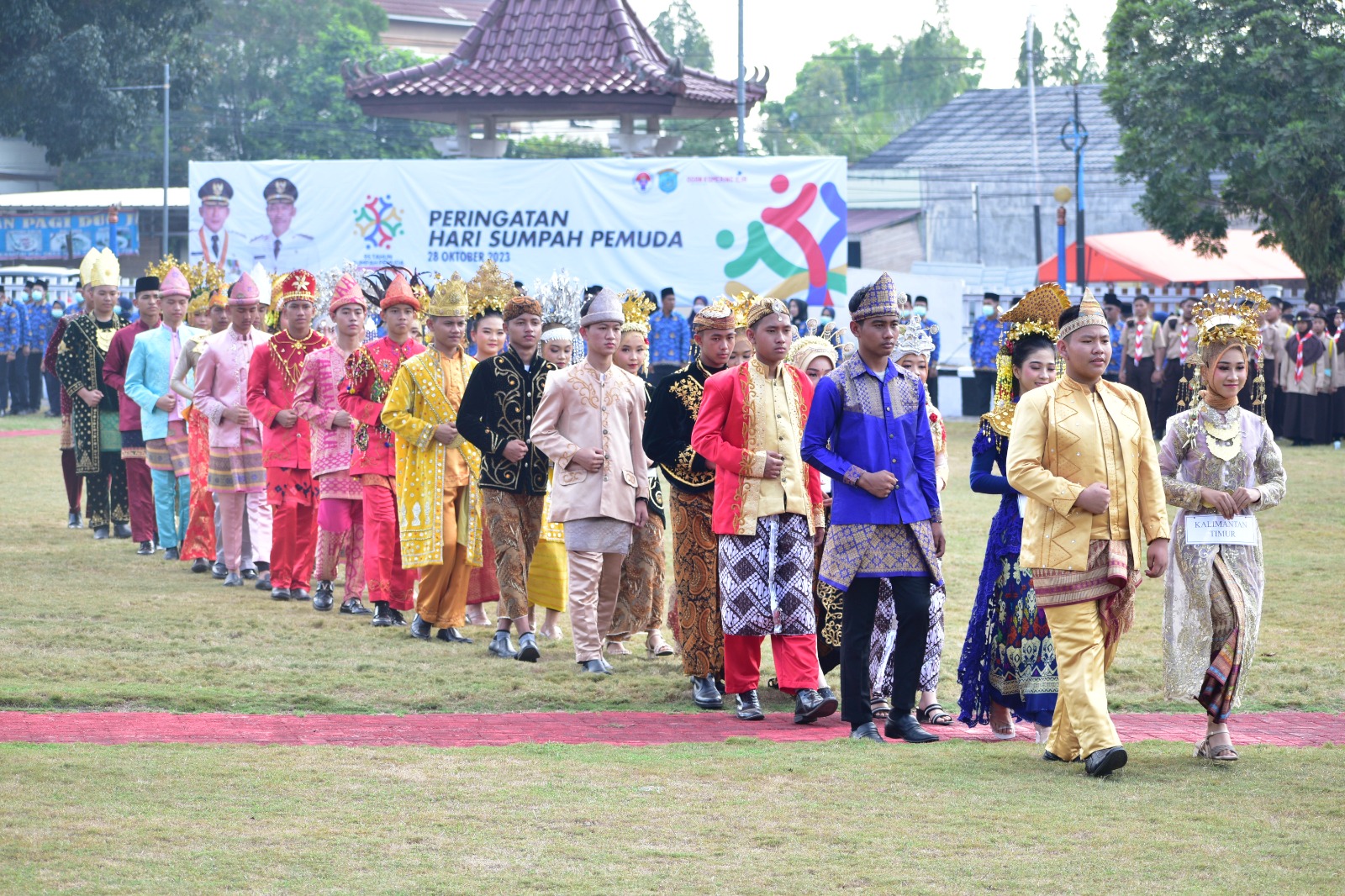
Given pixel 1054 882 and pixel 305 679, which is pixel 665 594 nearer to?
pixel 305 679

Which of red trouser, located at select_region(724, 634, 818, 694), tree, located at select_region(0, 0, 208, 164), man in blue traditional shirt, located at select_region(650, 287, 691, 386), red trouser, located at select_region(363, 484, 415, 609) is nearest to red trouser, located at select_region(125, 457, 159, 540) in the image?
red trouser, located at select_region(363, 484, 415, 609)

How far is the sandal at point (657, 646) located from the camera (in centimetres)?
940

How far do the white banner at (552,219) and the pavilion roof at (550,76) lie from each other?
Result: 6.69 ft

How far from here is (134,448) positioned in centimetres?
1351

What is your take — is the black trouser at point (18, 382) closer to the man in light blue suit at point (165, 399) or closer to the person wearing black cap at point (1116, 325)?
→ the man in light blue suit at point (165, 399)

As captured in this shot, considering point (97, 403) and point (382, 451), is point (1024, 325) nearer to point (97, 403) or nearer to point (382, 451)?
point (382, 451)

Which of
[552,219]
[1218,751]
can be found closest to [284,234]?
[552,219]

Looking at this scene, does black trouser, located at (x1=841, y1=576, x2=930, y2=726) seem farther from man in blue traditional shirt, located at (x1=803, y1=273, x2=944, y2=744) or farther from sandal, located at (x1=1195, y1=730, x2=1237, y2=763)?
sandal, located at (x1=1195, y1=730, x2=1237, y2=763)

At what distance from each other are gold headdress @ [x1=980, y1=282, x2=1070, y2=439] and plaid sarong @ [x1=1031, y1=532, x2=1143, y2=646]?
828mm

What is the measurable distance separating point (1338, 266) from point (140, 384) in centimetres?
2181

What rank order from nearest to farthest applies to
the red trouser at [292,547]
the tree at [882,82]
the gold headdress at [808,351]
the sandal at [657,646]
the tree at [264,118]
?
the gold headdress at [808,351], the sandal at [657,646], the red trouser at [292,547], the tree at [264,118], the tree at [882,82]

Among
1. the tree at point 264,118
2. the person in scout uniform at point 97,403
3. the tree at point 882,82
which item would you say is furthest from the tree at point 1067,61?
the person in scout uniform at point 97,403

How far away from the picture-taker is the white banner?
80.2ft

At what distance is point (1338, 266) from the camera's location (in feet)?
93.0
